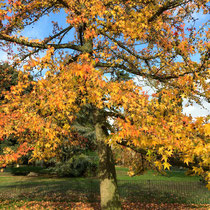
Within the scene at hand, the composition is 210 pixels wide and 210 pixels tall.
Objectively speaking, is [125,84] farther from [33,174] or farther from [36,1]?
[33,174]

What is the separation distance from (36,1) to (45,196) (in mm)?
11400

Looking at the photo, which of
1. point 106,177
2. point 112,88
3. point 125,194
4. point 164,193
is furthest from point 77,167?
point 112,88

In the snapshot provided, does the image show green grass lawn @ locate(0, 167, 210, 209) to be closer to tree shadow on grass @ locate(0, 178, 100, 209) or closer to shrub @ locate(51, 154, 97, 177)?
tree shadow on grass @ locate(0, 178, 100, 209)

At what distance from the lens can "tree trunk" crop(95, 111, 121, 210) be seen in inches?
300

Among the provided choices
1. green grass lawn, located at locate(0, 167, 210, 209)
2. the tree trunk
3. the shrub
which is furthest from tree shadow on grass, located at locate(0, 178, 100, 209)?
the tree trunk

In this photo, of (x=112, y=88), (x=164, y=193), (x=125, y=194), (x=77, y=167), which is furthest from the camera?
(x=77, y=167)

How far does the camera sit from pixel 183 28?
374 inches

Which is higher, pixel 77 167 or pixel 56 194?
pixel 77 167

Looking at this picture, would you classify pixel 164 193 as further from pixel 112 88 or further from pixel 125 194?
pixel 112 88

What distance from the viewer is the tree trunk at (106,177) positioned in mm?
7632

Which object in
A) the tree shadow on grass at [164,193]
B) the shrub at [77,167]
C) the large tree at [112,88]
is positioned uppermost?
the large tree at [112,88]

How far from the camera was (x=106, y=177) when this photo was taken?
308 inches

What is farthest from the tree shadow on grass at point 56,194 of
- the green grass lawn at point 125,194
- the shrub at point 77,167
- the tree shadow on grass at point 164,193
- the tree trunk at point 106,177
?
the tree trunk at point 106,177

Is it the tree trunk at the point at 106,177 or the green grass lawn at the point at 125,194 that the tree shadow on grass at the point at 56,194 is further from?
the tree trunk at the point at 106,177
